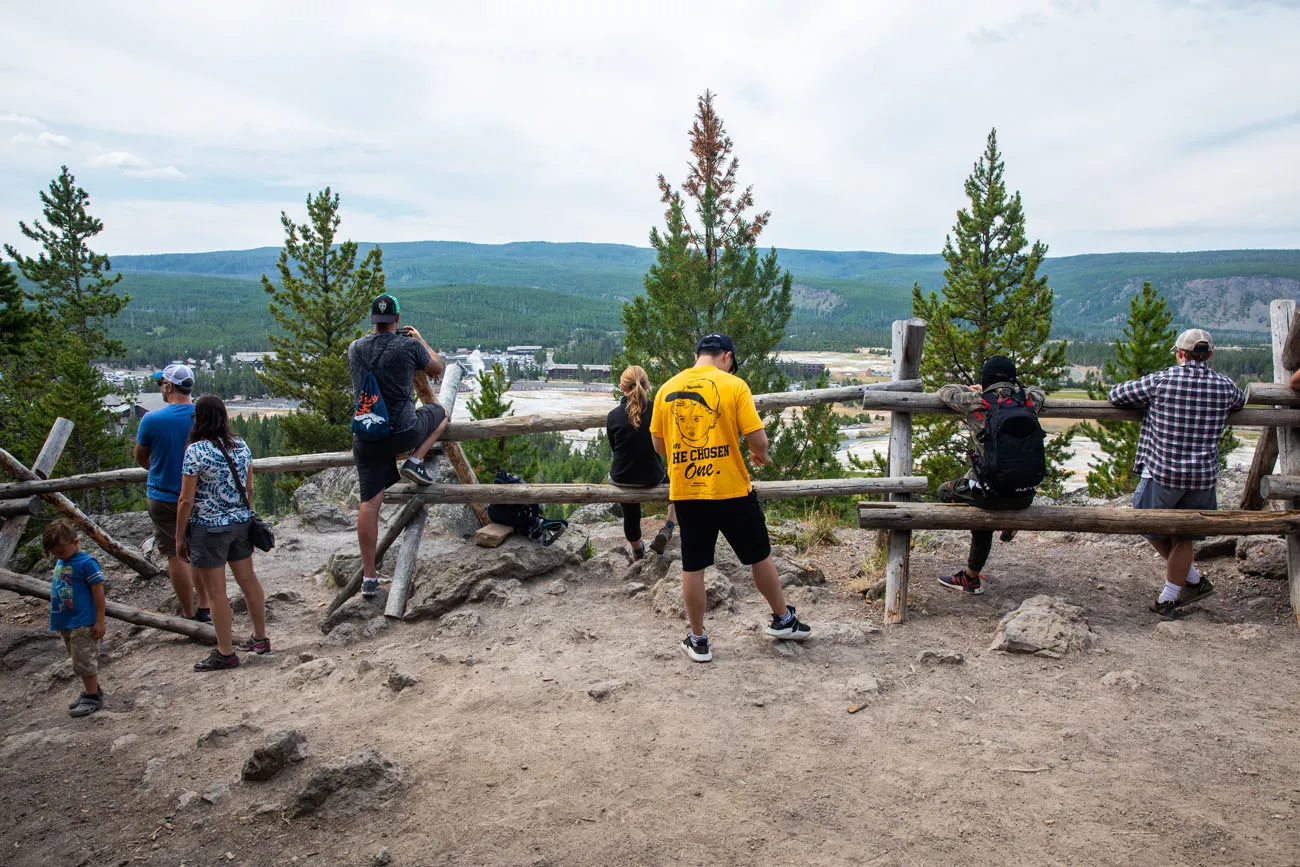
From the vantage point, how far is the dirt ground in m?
3.08

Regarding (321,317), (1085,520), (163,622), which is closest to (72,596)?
(163,622)

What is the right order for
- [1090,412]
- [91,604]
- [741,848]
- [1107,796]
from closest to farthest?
[741,848] → [1107,796] → [91,604] → [1090,412]

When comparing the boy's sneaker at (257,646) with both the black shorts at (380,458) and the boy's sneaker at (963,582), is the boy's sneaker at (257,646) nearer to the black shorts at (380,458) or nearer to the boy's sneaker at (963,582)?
the black shorts at (380,458)

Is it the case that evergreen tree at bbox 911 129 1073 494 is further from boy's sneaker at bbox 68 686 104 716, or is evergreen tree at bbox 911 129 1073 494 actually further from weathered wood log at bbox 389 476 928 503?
boy's sneaker at bbox 68 686 104 716

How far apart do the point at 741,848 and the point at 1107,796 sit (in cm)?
151

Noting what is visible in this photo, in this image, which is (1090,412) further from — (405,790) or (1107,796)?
(405,790)

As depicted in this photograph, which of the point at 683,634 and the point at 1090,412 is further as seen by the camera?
the point at 1090,412

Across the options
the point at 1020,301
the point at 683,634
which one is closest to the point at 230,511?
the point at 683,634

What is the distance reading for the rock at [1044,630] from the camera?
4.66m

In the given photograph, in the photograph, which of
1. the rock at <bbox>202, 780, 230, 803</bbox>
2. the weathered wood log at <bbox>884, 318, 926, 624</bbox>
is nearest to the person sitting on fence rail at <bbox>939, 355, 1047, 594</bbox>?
the weathered wood log at <bbox>884, 318, 926, 624</bbox>

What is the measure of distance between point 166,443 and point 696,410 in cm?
376

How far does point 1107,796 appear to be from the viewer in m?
3.23

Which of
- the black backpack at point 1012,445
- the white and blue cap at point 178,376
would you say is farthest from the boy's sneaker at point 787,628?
the white and blue cap at point 178,376

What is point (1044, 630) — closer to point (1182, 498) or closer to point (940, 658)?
point (940, 658)
